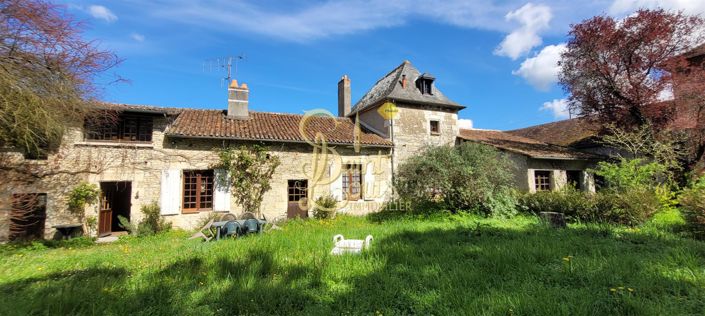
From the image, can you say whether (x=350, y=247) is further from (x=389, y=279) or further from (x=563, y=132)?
(x=563, y=132)

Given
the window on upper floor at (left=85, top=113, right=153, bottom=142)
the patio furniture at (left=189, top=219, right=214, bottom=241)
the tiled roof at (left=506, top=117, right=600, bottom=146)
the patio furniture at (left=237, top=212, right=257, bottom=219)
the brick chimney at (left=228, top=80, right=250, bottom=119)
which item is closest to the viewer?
the patio furniture at (left=189, top=219, right=214, bottom=241)

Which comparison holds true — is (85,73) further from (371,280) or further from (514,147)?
(514,147)

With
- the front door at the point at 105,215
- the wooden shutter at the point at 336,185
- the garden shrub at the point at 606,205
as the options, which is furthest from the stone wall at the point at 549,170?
the front door at the point at 105,215

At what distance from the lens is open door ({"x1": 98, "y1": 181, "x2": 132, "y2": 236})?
10.4 meters

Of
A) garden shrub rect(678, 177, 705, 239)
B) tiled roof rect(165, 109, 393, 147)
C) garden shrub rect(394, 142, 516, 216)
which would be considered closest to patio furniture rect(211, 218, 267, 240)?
tiled roof rect(165, 109, 393, 147)

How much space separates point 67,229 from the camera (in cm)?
902

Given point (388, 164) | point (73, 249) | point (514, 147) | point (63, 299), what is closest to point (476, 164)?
point (388, 164)

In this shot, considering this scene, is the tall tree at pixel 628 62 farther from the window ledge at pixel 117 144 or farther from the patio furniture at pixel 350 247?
the window ledge at pixel 117 144

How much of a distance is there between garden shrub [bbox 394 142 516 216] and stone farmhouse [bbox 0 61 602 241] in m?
2.64

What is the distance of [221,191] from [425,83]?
36.8 ft

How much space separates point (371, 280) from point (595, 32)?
1494 cm

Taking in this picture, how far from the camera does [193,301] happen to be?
148 inches

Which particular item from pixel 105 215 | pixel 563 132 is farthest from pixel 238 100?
pixel 563 132

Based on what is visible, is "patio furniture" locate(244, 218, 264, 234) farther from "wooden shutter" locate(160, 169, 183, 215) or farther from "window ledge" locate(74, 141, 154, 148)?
"window ledge" locate(74, 141, 154, 148)
